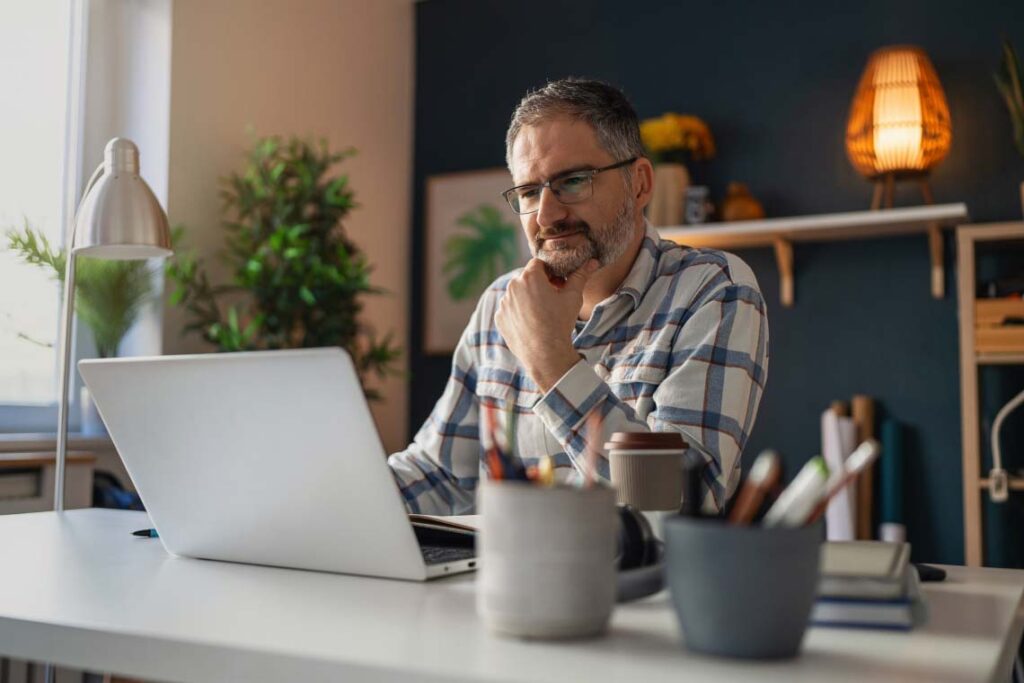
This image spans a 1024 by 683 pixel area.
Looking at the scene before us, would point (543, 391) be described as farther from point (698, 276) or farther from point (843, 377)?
point (843, 377)

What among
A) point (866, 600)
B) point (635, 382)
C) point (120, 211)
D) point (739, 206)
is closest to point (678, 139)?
point (739, 206)

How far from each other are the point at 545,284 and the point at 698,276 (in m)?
0.27

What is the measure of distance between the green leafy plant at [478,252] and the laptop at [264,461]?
9.74 ft

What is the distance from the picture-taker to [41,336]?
2.88m

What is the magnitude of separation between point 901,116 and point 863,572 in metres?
2.72

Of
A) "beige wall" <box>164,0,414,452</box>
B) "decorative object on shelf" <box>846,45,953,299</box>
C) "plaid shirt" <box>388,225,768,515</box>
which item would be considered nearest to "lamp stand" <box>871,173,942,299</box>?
"decorative object on shelf" <box>846,45,953,299</box>

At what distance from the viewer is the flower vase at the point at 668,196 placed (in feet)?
11.4

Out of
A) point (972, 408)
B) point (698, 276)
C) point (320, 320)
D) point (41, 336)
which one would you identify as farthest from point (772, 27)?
point (41, 336)

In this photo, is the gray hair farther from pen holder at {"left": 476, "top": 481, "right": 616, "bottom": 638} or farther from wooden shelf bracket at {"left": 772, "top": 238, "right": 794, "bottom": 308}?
wooden shelf bracket at {"left": 772, "top": 238, "right": 794, "bottom": 308}

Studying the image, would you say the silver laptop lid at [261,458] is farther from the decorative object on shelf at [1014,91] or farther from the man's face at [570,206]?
the decorative object on shelf at [1014,91]

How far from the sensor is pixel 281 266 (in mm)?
3111

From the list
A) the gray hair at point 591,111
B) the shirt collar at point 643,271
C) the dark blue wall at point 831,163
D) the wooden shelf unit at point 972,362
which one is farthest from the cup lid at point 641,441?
the dark blue wall at point 831,163

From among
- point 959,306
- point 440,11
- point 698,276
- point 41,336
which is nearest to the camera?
point 698,276

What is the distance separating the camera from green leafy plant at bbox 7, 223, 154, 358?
2.75 m
